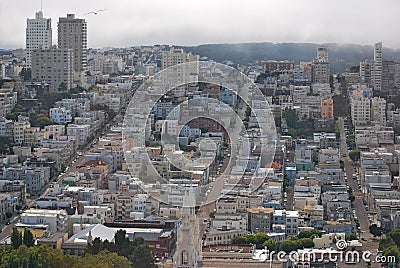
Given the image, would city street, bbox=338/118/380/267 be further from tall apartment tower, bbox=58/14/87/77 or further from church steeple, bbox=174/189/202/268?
tall apartment tower, bbox=58/14/87/77

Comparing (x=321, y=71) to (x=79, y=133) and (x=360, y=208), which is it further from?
(x=360, y=208)

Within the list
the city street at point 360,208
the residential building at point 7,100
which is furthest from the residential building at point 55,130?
the city street at point 360,208

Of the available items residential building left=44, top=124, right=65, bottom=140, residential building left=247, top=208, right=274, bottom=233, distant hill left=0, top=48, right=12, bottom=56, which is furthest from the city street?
distant hill left=0, top=48, right=12, bottom=56

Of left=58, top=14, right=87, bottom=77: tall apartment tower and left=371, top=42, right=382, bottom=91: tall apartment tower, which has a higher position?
left=58, top=14, right=87, bottom=77: tall apartment tower

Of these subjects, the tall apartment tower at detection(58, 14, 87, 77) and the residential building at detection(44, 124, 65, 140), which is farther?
the tall apartment tower at detection(58, 14, 87, 77)

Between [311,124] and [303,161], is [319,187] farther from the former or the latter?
[311,124]

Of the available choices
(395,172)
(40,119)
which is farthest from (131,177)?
(40,119)
